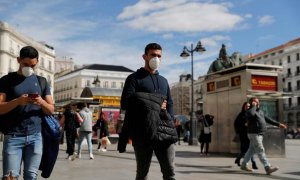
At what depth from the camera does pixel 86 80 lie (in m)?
105

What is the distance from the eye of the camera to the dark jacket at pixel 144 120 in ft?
13.8

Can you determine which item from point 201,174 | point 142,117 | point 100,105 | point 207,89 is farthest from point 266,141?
point 100,105

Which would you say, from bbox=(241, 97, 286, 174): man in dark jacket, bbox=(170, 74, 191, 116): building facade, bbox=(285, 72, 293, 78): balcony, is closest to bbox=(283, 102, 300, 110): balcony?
bbox=(285, 72, 293, 78): balcony

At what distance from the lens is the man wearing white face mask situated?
3.85m

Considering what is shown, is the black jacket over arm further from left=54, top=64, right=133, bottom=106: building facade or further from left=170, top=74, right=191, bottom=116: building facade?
left=170, top=74, right=191, bottom=116: building facade

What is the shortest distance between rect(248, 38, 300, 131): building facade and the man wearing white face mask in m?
76.3

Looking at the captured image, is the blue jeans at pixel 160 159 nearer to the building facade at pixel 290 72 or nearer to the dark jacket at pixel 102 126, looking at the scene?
the dark jacket at pixel 102 126

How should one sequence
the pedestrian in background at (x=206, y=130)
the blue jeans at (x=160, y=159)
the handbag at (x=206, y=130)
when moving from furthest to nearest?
the pedestrian in background at (x=206, y=130), the handbag at (x=206, y=130), the blue jeans at (x=160, y=159)

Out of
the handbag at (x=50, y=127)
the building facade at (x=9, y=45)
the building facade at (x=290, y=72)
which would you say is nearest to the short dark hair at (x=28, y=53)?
the handbag at (x=50, y=127)

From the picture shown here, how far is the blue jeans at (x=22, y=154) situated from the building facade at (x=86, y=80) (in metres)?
96.9

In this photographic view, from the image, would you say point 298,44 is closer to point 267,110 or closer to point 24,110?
point 267,110

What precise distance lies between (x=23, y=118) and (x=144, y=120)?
3.77 feet

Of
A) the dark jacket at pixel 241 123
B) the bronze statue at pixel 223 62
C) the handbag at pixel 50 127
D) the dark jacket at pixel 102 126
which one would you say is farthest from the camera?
the dark jacket at pixel 102 126

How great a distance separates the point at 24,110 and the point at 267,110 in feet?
37.9
